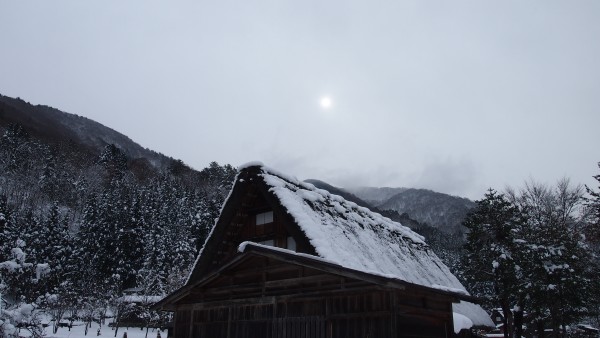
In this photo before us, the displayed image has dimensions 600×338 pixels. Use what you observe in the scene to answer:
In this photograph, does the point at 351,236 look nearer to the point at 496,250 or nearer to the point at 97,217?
the point at 496,250

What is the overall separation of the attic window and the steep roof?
1.24 m

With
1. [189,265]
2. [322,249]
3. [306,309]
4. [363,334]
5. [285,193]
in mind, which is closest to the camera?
[363,334]

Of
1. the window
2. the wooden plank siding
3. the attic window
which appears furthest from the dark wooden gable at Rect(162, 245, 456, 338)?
the attic window

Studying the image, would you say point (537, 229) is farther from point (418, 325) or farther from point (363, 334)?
point (363, 334)

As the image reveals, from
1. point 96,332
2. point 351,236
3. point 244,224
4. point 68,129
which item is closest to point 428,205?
point 68,129

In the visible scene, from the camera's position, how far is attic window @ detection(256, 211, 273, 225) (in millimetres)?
15211

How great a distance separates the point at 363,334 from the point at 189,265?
137 feet

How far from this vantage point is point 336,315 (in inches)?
417

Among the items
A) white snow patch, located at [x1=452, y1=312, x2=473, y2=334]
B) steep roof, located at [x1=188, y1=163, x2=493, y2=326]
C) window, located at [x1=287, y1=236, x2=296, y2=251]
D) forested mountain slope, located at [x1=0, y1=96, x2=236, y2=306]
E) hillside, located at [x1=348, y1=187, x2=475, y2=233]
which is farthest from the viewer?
hillside, located at [x1=348, y1=187, x2=475, y2=233]

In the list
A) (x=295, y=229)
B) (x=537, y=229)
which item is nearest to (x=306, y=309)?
(x=295, y=229)

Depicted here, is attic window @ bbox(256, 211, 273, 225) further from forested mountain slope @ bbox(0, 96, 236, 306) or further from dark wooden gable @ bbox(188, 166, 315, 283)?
forested mountain slope @ bbox(0, 96, 236, 306)

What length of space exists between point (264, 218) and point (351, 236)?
10.5 feet

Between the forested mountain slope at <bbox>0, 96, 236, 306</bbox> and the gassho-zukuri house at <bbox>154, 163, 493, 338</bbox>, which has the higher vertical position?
the forested mountain slope at <bbox>0, 96, 236, 306</bbox>

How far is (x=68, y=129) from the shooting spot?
12850 cm
